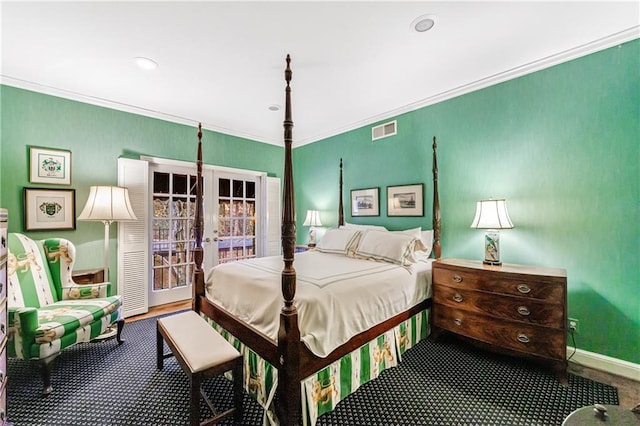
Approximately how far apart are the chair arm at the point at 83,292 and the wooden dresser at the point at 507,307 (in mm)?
3240

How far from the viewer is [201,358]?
1.53 metres

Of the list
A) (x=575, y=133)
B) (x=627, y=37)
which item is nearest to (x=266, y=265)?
(x=575, y=133)

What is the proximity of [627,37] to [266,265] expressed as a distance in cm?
341

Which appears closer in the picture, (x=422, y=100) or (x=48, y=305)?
(x=48, y=305)

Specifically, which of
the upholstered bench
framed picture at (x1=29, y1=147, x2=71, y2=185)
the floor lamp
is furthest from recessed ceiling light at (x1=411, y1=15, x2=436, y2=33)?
framed picture at (x1=29, y1=147, x2=71, y2=185)

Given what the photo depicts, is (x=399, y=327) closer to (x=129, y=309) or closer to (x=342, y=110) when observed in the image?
(x=342, y=110)

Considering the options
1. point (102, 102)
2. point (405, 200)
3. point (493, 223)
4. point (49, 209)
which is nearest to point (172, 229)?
point (49, 209)

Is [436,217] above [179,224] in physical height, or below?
above

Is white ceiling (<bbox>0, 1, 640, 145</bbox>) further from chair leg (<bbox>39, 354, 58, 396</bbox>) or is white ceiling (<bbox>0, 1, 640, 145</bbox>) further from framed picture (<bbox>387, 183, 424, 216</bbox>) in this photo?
chair leg (<bbox>39, 354, 58, 396</bbox>)

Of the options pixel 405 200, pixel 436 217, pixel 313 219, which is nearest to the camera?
pixel 436 217

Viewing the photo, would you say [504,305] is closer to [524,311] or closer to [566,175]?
[524,311]

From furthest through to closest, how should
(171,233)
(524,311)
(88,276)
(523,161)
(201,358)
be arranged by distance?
(171,233)
(88,276)
(523,161)
(524,311)
(201,358)

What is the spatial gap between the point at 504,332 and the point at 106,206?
12.9 feet

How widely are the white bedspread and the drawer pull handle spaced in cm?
76
